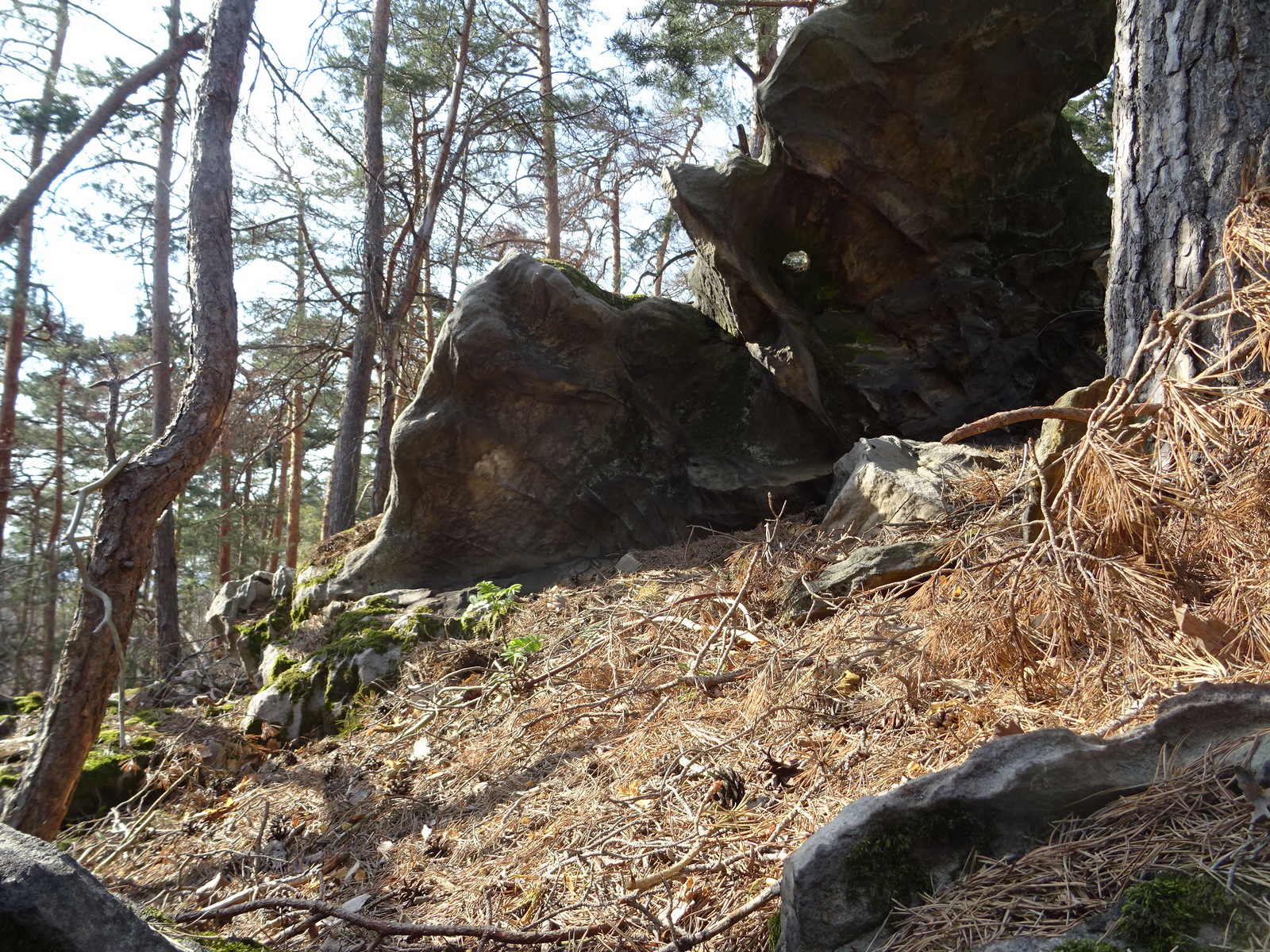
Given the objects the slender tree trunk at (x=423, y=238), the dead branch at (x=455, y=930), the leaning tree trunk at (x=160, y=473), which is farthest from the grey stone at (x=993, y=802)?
the slender tree trunk at (x=423, y=238)

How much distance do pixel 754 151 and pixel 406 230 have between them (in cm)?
519

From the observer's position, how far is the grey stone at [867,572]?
12.1 feet

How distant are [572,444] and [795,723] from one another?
15.4ft

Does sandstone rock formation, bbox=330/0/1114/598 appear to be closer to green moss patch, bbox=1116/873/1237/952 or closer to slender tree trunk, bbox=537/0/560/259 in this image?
slender tree trunk, bbox=537/0/560/259

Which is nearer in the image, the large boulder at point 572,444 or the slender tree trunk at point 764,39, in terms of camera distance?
the large boulder at point 572,444

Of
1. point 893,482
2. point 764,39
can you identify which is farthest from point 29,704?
point 764,39

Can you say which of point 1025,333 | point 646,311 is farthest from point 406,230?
point 1025,333

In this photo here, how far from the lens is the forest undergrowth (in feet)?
7.02

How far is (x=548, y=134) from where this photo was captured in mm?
11758

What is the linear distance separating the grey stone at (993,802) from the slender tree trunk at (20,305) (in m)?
9.18

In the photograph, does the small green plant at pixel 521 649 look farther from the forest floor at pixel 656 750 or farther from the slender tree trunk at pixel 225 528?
the slender tree trunk at pixel 225 528

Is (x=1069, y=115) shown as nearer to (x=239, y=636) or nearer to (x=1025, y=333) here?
(x=1025, y=333)

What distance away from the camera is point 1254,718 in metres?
1.62

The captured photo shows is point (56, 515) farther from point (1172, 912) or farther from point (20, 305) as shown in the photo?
point (1172, 912)
